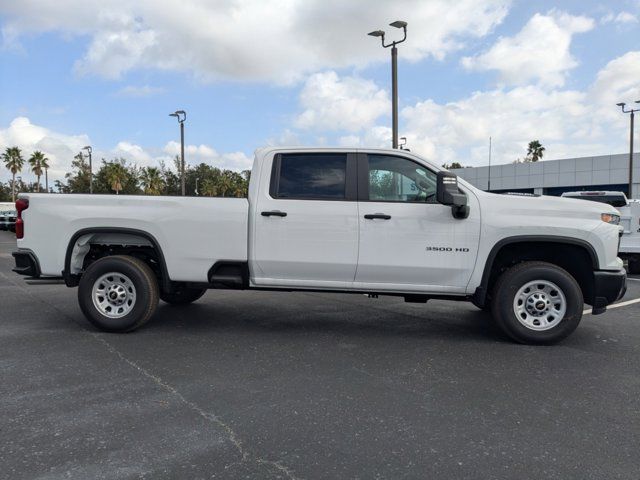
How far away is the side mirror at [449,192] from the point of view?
16.4 feet

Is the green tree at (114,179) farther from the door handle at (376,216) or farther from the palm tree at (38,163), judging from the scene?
the door handle at (376,216)

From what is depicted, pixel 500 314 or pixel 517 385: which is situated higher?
pixel 500 314

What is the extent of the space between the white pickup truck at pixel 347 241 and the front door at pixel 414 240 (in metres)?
0.01

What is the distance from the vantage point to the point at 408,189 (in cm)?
541

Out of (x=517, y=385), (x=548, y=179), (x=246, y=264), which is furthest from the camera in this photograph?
(x=548, y=179)

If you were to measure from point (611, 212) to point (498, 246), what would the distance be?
1243 millimetres

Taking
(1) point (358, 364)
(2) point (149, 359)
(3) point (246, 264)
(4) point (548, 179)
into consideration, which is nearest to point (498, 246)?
(1) point (358, 364)

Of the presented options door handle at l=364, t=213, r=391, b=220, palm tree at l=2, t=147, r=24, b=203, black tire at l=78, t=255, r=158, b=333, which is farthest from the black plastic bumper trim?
palm tree at l=2, t=147, r=24, b=203

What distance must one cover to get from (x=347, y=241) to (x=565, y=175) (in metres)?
43.6

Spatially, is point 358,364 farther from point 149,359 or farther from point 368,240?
point 149,359

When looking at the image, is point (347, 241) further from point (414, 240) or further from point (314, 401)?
point (314, 401)

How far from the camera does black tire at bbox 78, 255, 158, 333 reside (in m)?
5.62

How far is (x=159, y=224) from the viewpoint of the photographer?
555 centimetres

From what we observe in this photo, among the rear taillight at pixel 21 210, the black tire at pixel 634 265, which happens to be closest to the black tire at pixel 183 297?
the rear taillight at pixel 21 210
